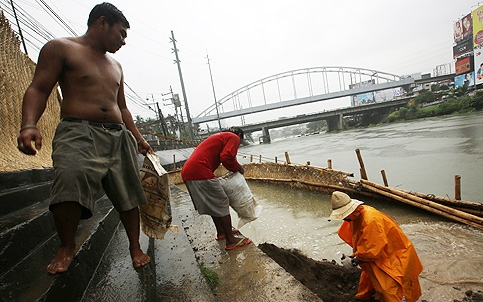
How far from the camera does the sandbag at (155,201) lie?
78.8 inches

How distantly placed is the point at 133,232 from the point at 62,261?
46 cm

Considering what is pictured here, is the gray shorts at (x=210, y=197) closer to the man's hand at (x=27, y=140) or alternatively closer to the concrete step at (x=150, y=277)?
the concrete step at (x=150, y=277)

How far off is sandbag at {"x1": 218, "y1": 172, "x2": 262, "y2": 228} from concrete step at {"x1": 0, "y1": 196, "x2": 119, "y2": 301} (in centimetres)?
136

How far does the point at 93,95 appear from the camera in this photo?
162 centimetres

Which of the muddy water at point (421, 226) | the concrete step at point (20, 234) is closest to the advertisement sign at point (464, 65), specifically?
the muddy water at point (421, 226)

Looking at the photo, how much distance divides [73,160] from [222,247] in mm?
1978

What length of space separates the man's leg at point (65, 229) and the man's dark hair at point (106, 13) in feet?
3.91

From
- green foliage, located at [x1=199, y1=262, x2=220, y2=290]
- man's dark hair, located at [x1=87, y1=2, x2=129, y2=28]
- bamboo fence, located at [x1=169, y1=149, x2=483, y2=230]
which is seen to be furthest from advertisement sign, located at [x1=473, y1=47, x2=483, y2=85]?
man's dark hair, located at [x1=87, y1=2, x2=129, y2=28]

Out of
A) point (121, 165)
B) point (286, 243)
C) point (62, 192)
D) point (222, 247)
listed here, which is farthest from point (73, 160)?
point (286, 243)

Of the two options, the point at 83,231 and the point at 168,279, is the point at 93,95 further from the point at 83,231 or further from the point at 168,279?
the point at 168,279

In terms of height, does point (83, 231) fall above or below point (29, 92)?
below

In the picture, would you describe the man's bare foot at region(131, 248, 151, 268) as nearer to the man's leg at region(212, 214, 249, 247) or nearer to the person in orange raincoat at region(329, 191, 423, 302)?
the man's leg at region(212, 214, 249, 247)

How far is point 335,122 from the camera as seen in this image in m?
54.2

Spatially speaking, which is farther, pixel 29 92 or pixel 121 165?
pixel 121 165
